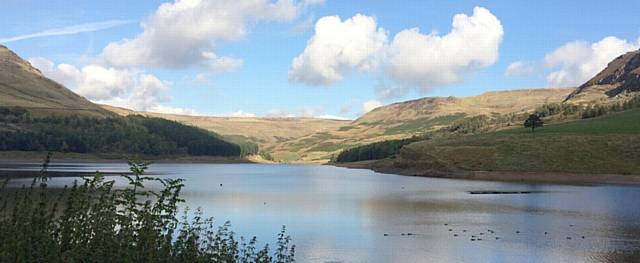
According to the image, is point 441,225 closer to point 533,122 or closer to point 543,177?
point 543,177

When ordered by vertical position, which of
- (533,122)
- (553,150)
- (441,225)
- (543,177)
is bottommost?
(441,225)

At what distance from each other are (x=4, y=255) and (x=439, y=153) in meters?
147

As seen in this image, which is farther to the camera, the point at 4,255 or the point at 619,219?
the point at 619,219

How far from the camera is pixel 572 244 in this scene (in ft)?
136

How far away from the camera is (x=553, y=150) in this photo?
137 metres

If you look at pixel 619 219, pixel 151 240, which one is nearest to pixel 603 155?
pixel 619 219

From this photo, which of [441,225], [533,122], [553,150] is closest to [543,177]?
[553,150]

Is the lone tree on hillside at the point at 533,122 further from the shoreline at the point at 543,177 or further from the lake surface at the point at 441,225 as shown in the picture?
the lake surface at the point at 441,225

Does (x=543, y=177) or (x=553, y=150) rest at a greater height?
(x=553, y=150)

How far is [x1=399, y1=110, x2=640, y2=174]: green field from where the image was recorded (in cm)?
12794

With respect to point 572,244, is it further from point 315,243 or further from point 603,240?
point 315,243

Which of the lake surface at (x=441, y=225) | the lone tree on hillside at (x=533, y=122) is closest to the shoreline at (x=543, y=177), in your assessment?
the lone tree on hillside at (x=533, y=122)

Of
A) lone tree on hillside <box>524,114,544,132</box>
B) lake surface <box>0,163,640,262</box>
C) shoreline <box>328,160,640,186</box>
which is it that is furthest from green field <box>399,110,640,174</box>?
lake surface <box>0,163,640,262</box>

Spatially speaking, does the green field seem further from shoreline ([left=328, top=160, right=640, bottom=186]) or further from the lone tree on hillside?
the lone tree on hillside
